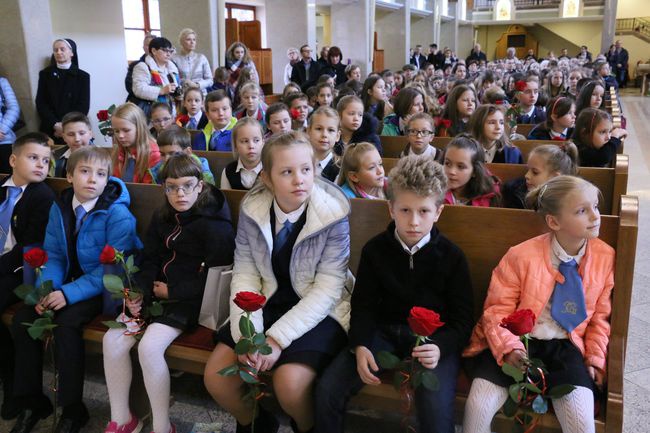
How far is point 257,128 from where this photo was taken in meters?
3.44

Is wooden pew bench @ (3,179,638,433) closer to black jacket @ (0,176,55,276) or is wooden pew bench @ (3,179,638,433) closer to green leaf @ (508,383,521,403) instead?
green leaf @ (508,383,521,403)

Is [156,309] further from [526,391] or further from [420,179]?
[526,391]

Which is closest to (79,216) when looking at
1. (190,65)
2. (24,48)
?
(24,48)

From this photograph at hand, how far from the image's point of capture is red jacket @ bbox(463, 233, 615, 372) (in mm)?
1855

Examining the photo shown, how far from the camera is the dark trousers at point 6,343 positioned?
2527mm

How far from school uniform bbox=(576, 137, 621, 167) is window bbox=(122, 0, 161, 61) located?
846 cm

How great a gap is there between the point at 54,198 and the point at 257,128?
1.20 metres

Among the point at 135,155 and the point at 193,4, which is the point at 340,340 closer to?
the point at 135,155

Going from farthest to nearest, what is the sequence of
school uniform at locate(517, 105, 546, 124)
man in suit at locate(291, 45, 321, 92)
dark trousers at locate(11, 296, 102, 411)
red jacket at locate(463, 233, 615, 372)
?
man in suit at locate(291, 45, 321, 92)
school uniform at locate(517, 105, 546, 124)
dark trousers at locate(11, 296, 102, 411)
red jacket at locate(463, 233, 615, 372)

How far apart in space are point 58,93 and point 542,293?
16.3ft

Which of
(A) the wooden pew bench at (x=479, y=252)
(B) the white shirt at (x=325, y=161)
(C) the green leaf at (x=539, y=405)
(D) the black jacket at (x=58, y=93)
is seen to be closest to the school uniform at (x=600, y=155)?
(B) the white shirt at (x=325, y=161)

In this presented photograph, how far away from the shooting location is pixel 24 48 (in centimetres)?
536

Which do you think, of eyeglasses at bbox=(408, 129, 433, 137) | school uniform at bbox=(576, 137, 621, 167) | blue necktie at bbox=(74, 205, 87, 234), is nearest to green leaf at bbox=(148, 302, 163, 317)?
blue necktie at bbox=(74, 205, 87, 234)

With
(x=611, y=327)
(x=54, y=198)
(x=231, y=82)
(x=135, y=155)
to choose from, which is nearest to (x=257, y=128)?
(x=135, y=155)
